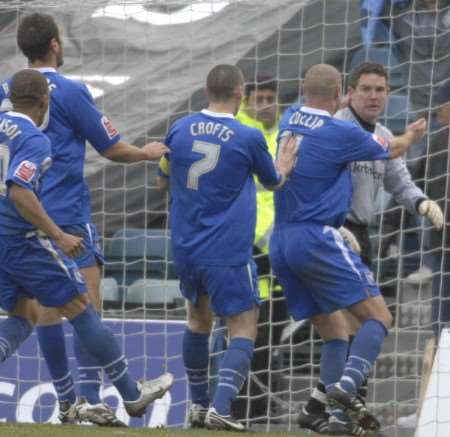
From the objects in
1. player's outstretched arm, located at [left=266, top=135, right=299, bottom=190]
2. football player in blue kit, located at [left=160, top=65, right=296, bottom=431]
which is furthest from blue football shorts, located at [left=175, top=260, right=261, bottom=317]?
player's outstretched arm, located at [left=266, top=135, right=299, bottom=190]

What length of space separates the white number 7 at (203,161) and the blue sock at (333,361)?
1082mm

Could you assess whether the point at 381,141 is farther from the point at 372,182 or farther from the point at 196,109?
the point at 196,109

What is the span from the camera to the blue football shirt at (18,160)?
6.98m

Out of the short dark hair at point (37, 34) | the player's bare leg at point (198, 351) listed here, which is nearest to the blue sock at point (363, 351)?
the player's bare leg at point (198, 351)

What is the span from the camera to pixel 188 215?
7.61 metres

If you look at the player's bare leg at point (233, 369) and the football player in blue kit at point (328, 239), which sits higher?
the football player in blue kit at point (328, 239)

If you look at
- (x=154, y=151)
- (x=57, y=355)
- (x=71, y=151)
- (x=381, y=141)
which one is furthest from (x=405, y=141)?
(x=57, y=355)

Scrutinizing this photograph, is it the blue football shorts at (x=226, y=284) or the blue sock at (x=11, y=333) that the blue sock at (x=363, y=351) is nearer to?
the blue football shorts at (x=226, y=284)

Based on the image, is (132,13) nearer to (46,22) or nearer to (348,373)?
(46,22)

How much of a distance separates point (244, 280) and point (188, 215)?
1.40 feet

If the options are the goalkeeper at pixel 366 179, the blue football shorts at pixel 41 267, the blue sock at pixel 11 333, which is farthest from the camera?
the goalkeeper at pixel 366 179

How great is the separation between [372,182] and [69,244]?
1.92m

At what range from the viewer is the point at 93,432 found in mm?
6980

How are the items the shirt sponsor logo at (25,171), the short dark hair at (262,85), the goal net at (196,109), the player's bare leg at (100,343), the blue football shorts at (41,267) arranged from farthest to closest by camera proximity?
the short dark hair at (262,85)
the goal net at (196,109)
the player's bare leg at (100,343)
the blue football shorts at (41,267)
the shirt sponsor logo at (25,171)
